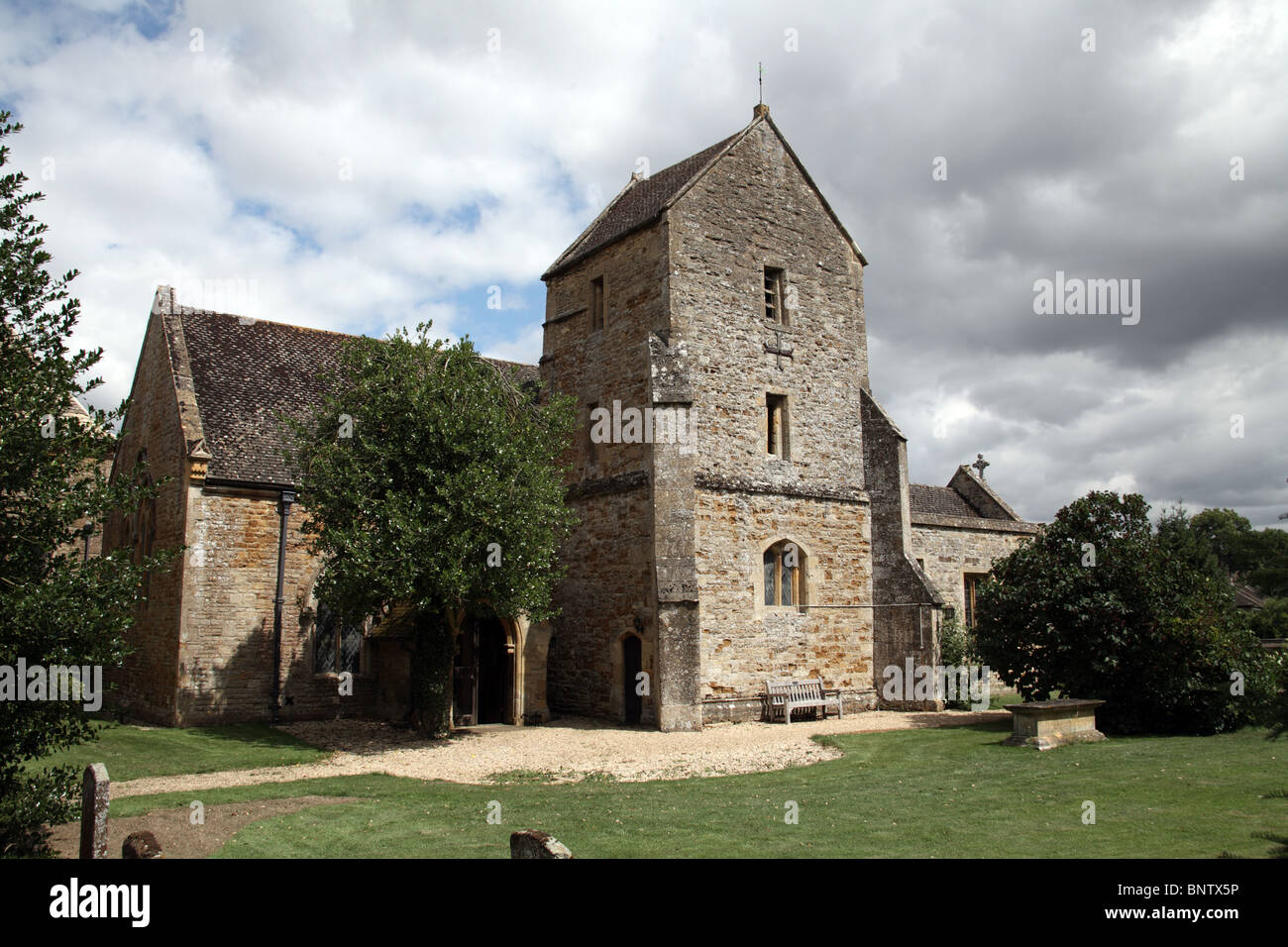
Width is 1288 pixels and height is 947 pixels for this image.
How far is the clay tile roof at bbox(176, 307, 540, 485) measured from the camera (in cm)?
2058

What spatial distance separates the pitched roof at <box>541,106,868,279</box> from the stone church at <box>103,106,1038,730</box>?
131 millimetres

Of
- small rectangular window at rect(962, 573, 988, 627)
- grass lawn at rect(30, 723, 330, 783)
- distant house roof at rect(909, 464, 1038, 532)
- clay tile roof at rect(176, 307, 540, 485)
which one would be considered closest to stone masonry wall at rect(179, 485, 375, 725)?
clay tile roof at rect(176, 307, 540, 485)

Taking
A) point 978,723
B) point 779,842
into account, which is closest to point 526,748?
point 779,842

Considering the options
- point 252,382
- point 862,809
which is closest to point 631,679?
point 862,809

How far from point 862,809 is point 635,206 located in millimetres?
17750

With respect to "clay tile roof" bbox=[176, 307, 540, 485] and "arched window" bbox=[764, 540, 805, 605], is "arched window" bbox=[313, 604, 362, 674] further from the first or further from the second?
"arched window" bbox=[764, 540, 805, 605]

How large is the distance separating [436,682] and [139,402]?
521 inches

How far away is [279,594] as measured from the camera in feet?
→ 66.6

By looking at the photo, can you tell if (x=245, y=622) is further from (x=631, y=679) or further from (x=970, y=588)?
(x=970, y=588)

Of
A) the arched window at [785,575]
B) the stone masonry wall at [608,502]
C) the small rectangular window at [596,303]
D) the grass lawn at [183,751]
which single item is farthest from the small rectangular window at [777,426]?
the grass lawn at [183,751]

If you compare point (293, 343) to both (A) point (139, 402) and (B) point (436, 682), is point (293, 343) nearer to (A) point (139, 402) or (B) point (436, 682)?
(A) point (139, 402)

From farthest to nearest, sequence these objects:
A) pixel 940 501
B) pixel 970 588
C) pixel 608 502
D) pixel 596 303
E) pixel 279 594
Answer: pixel 940 501 → pixel 970 588 → pixel 596 303 → pixel 608 502 → pixel 279 594

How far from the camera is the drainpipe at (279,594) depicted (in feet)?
65.5
